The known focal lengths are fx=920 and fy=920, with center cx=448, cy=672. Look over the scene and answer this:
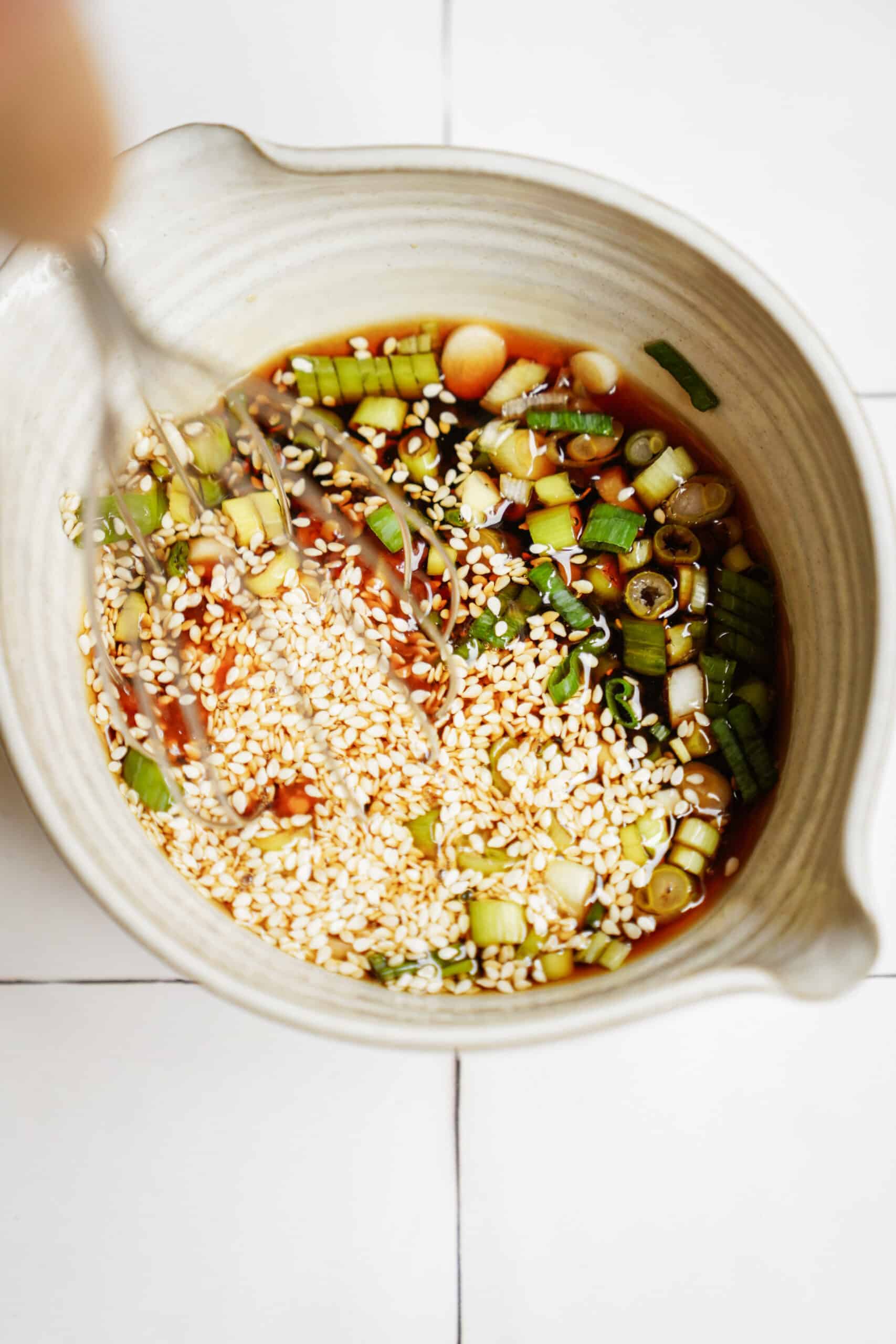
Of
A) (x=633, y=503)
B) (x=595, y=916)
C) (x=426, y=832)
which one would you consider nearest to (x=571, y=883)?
(x=595, y=916)

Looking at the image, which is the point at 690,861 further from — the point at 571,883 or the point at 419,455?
the point at 419,455

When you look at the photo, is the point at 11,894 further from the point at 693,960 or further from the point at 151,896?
the point at 693,960

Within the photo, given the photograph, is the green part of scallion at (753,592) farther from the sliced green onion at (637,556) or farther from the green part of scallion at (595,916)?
the green part of scallion at (595,916)

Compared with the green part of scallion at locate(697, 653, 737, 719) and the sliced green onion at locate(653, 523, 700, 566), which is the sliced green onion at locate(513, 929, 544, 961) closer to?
the green part of scallion at locate(697, 653, 737, 719)


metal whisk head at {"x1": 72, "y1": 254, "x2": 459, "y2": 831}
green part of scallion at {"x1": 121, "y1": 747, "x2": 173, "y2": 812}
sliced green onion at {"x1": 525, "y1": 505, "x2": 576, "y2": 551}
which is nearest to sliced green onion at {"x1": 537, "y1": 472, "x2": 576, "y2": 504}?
sliced green onion at {"x1": 525, "y1": 505, "x2": 576, "y2": 551}

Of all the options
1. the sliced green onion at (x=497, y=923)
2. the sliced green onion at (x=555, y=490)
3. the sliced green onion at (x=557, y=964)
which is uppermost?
the sliced green onion at (x=555, y=490)

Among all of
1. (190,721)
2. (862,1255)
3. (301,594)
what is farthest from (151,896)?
(862,1255)

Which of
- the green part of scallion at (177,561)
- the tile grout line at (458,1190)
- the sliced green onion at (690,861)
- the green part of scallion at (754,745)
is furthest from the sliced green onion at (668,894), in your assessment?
the green part of scallion at (177,561)
